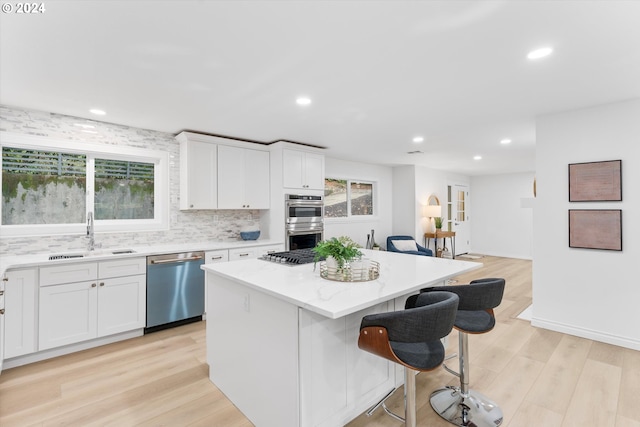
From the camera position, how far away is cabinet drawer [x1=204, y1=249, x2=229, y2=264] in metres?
3.69

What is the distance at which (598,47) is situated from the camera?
1.99 meters

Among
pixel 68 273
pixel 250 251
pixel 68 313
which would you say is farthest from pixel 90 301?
pixel 250 251

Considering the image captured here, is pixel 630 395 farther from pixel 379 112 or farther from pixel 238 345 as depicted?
pixel 379 112

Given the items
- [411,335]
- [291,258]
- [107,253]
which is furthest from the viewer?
[107,253]

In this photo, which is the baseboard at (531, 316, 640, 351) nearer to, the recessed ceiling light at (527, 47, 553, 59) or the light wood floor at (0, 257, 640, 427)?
the light wood floor at (0, 257, 640, 427)

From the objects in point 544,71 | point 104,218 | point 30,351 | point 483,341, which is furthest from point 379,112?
point 30,351

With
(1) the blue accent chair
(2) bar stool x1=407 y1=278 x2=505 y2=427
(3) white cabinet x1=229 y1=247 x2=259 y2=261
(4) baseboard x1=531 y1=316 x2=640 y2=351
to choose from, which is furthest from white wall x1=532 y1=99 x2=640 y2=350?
(3) white cabinet x1=229 y1=247 x2=259 y2=261

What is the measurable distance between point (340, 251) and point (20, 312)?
9.61 feet

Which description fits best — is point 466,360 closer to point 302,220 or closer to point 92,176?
point 302,220

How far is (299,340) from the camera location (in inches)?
62.1

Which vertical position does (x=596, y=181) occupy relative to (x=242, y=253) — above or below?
above

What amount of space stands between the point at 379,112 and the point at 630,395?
3115 mm

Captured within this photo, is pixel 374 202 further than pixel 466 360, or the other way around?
pixel 374 202

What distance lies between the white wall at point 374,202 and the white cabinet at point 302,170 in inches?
35.2
